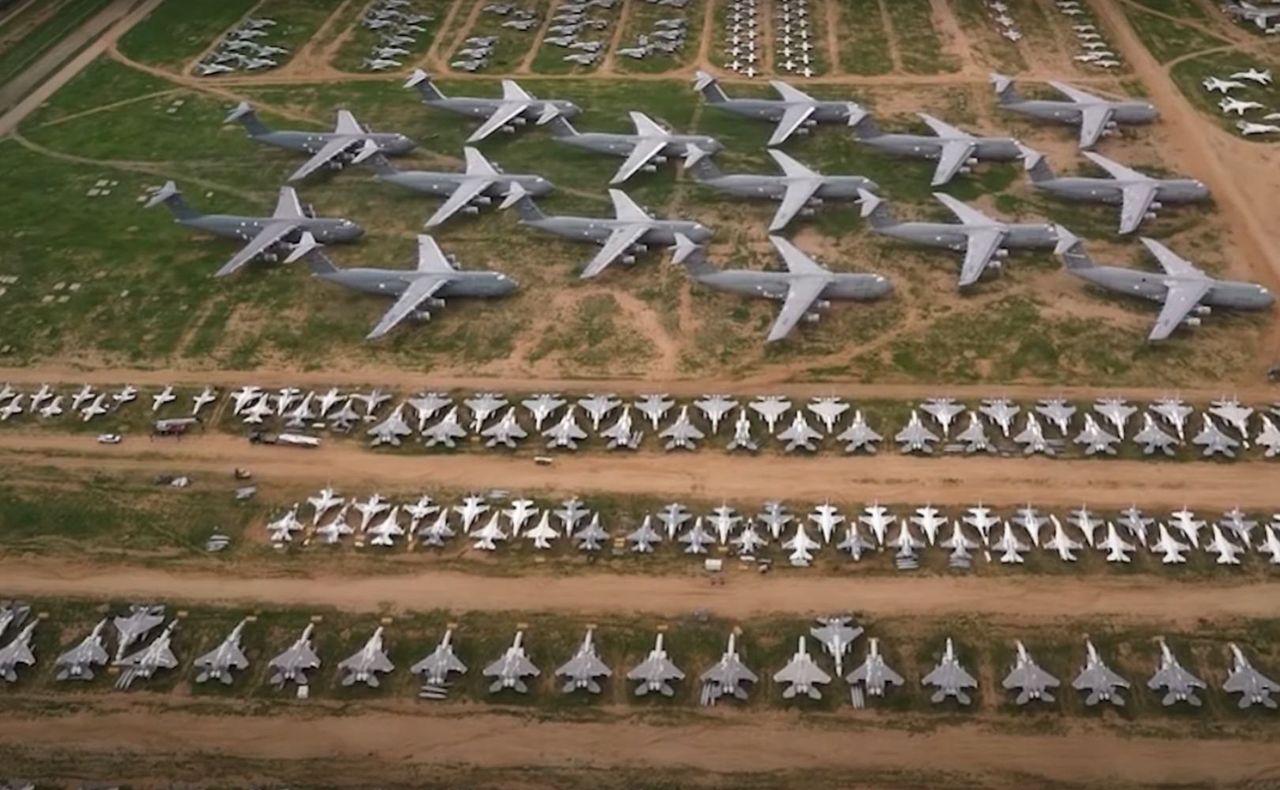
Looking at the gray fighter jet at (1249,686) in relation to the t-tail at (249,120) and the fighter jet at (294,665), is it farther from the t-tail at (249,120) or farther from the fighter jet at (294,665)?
the t-tail at (249,120)

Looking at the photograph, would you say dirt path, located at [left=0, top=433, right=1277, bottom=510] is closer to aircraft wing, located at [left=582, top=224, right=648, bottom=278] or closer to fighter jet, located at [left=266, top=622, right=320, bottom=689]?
fighter jet, located at [left=266, top=622, right=320, bottom=689]

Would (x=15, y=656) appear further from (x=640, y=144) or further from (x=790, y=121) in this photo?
(x=790, y=121)

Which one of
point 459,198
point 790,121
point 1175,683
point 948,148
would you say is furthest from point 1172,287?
point 459,198

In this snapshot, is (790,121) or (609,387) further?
(790,121)

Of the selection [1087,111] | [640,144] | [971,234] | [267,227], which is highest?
[1087,111]

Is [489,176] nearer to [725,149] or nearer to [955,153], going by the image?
[725,149]

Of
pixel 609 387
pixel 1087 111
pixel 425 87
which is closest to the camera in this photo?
pixel 609 387

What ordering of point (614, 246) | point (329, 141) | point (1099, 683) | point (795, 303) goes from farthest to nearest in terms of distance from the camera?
point (329, 141) → point (614, 246) → point (795, 303) → point (1099, 683)
